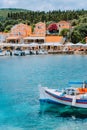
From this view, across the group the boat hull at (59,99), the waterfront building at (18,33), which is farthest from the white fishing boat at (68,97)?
the waterfront building at (18,33)

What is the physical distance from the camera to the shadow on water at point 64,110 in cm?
3381

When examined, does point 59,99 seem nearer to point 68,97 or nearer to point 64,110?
point 68,97

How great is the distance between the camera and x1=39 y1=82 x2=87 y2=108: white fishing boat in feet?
113

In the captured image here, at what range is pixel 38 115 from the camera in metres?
34.1

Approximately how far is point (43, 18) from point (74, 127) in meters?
142

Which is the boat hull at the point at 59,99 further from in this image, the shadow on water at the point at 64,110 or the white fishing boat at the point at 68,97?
the shadow on water at the point at 64,110

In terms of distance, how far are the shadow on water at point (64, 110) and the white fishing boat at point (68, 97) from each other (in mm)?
340

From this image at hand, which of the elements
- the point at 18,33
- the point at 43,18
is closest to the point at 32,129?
the point at 18,33

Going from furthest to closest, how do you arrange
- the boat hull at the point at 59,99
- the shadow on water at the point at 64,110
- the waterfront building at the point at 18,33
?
the waterfront building at the point at 18,33, the boat hull at the point at 59,99, the shadow on water at the point at 64,110

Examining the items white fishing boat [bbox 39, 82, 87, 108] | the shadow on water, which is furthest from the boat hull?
the shadow on water

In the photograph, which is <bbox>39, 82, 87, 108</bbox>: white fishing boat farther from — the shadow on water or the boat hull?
the shadow on water

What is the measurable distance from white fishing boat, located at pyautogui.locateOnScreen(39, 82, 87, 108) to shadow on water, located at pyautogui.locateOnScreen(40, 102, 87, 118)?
1.12 ft

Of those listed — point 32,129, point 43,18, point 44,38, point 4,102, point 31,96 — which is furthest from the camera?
point 43,18

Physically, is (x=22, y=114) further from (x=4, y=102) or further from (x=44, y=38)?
(x=44, y=38)
